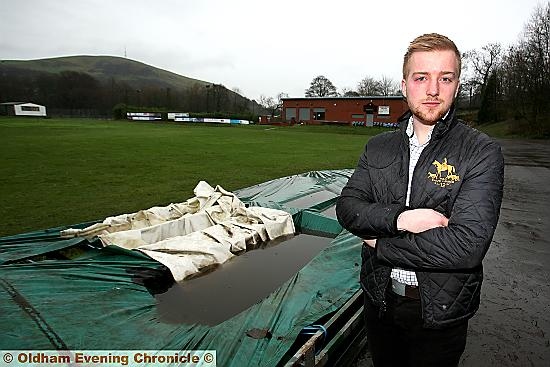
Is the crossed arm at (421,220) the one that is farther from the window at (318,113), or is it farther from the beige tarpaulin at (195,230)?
the window at (318,113)

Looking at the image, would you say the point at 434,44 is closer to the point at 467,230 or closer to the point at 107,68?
the point at 467,230

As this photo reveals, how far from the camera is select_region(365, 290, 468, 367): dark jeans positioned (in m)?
1.63

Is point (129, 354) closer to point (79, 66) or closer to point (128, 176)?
point (128, 176)

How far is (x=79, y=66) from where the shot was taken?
18362 centimetres

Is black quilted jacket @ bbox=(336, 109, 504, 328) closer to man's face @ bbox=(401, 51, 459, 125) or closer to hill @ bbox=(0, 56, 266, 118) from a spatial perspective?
man's face @ bbox=(401, 51, 459, 125)

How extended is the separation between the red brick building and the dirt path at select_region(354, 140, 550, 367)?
44.2 m

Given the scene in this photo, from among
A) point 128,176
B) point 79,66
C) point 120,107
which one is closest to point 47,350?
point 128,176

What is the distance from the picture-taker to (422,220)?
1.59m

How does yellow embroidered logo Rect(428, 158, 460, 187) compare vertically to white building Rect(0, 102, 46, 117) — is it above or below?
below

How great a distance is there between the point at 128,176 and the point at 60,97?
93611 mm

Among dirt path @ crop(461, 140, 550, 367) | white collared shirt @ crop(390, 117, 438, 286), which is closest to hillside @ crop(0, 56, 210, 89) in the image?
dirt path @ crop(461, 140, 550, 367)

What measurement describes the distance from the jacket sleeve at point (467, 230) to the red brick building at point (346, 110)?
49993 millimetres

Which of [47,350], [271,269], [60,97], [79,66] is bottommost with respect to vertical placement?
[271,269]

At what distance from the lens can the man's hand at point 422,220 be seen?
158 centimetres
